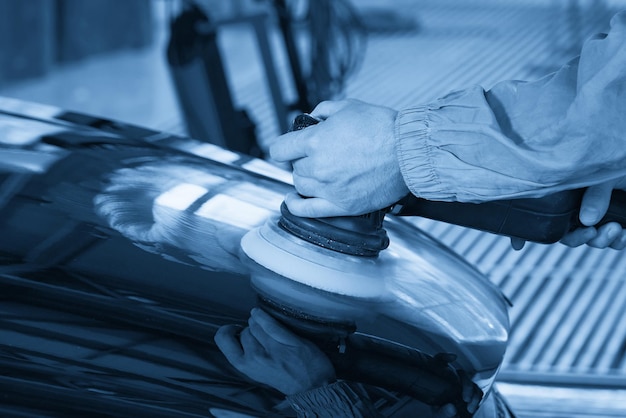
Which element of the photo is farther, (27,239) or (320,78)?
(320,78)

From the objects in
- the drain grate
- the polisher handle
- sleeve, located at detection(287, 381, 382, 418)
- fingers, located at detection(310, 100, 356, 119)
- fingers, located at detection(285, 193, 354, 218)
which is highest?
fingers, located at detection(310, 100, 356, 119)

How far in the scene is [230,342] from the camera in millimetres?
751

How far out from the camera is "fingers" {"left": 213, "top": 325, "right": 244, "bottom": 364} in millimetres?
736

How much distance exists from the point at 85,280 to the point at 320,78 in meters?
1.97

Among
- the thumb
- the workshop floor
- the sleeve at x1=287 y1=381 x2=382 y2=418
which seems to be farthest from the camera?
the workshop floor

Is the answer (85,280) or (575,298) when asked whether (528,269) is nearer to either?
(575,298)

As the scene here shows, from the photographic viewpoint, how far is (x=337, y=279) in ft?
2.82

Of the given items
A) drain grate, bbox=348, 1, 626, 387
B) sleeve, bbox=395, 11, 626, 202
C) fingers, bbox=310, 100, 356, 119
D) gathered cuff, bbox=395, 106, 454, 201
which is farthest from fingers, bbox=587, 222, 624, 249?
drain grate, bbox=348, 1, 626, 387

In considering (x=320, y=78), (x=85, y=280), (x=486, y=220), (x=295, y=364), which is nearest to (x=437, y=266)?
Answer: (x=486, y=220)

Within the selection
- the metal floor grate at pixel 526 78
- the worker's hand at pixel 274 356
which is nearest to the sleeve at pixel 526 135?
the worker's hand at pixel 274 356

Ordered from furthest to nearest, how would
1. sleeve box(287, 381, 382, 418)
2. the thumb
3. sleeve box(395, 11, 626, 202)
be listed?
the thumb
sleeve box(395, 11, 626, 202)
sleeve box(287, 381, 382, 418)

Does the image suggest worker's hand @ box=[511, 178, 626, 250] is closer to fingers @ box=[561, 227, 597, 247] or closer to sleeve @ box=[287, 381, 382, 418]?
fingers @ box=[561, 227, 597, 247]

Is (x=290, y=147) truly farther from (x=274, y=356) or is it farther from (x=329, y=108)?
(x=274, y=356)

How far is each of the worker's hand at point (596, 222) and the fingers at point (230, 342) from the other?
43 cm
